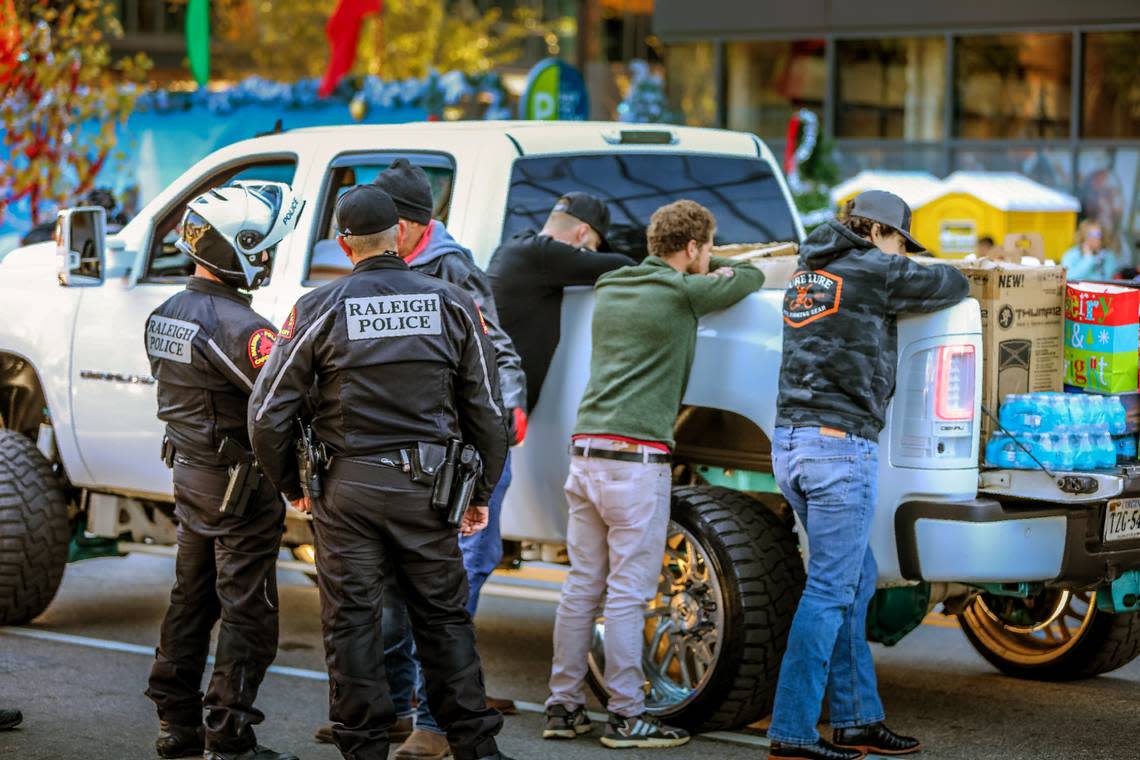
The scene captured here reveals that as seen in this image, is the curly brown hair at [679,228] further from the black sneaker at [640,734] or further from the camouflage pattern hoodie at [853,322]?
the black sneaker at [640,734]

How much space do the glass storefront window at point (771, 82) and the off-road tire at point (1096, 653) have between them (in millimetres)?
18787

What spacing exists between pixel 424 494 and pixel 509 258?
1.66m

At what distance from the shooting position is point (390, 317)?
518cm

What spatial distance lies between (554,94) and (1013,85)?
10.5 meters

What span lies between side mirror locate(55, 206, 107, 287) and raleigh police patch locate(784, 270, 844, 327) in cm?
308

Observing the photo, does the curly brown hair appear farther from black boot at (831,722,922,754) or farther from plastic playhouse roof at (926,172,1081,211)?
plastic playhouse roof at (926,172,1081,211)

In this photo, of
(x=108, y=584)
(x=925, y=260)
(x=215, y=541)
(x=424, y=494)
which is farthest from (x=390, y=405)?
(x=108, y=584)

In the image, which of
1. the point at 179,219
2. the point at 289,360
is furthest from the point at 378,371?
the point at 179,219

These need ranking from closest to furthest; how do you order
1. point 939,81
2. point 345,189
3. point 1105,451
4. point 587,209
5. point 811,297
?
point 811,297 → point 1105,451 → point 587,209 → point 345,189 → point 939,81

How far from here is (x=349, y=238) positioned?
5.34 metres

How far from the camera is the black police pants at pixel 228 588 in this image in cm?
580

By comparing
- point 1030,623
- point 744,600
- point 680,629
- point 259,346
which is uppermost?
point 259,346

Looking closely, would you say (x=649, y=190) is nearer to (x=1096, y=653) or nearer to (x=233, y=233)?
(x=233, y=233)

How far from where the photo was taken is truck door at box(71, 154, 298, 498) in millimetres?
7641
